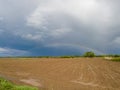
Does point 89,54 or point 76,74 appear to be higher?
point 89,54

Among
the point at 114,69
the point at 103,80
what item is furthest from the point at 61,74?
the point at 114,69

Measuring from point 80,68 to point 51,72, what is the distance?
7.72 metres

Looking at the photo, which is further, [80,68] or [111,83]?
[80,68]

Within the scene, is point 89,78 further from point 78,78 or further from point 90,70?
point 90,70

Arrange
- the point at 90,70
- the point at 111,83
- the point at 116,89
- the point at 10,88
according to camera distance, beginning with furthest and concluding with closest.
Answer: the point at 90,70 < the point at 111,83 < the point at 116,89 < the point at 10,88

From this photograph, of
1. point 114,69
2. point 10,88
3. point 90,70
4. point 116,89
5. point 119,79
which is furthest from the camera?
point 114,69

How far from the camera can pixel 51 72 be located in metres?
48.0

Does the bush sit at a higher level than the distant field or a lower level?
higher

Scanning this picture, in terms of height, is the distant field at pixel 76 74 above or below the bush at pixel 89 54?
below

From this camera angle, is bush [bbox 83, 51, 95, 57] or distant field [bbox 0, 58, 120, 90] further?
Answer: bush [bbox 83, 51, 95, 57]

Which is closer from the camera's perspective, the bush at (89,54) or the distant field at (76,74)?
the distant field at (76,74)

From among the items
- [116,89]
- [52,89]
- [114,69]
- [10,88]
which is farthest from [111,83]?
[10,88]

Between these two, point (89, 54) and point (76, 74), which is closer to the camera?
point (76, 74)

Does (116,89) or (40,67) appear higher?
(40,67)
